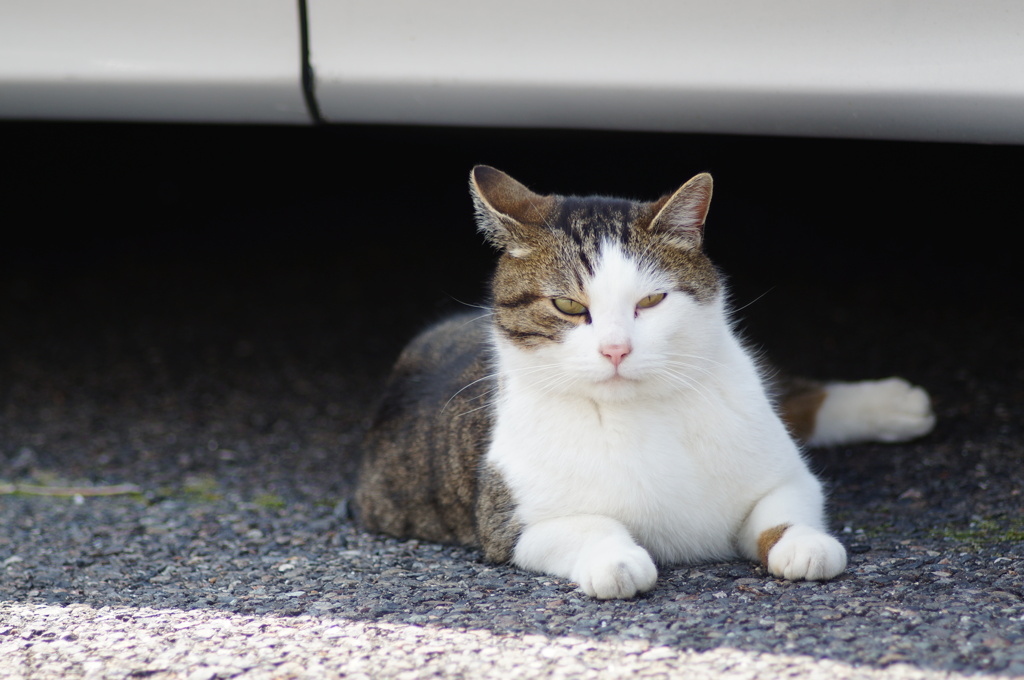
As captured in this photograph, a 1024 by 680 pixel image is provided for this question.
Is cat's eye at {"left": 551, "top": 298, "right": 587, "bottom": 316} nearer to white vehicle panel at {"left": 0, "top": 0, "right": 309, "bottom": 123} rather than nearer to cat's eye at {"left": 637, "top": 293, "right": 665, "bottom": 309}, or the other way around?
cat's eye at {"left": 637, "top": 293, "right": 665, "bottom": 309}

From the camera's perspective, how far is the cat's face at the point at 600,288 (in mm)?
2287

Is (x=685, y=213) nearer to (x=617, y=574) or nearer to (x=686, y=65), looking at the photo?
(x=686, y=65)

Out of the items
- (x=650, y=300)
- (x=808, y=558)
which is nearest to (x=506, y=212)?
(x=650, y=300)

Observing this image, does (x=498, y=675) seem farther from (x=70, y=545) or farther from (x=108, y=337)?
(x=108, y=337)

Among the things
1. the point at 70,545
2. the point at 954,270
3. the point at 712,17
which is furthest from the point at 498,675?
the point at 954,270

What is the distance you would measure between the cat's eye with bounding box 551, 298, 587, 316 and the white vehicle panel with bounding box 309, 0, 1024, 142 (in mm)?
714

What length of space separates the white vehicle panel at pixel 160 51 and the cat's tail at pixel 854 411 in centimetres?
189

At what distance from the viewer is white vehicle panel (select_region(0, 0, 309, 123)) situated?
→ 2.80 meters

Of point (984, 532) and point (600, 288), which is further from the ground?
point (600, 288)

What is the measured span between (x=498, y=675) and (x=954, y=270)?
12.8 feet

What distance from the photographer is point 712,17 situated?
102 inches

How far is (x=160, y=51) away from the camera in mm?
2840

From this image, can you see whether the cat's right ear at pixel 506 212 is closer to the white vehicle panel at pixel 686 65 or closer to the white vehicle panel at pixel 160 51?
the white vehicle panel at pixel 686 65

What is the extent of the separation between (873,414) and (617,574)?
1509 millimetres
